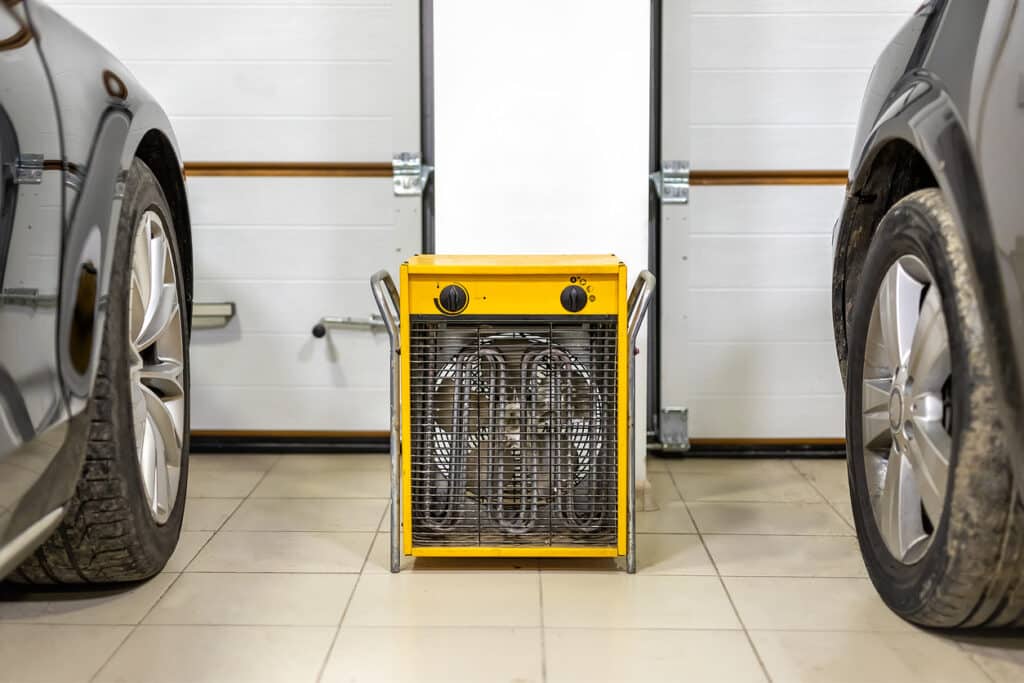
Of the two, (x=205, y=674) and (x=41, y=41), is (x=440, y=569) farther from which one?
(x=41, y=41)

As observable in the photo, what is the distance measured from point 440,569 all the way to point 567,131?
4.43 ft

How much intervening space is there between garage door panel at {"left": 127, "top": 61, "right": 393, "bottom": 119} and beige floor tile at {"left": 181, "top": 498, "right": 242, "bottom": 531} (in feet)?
4.67

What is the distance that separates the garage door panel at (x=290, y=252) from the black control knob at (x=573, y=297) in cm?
151

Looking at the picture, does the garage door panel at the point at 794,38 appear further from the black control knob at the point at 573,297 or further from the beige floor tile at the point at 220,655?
the beige floor tile at the point at 220,655

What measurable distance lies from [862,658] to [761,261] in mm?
2050

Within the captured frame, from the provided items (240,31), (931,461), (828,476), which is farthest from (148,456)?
(828,476)

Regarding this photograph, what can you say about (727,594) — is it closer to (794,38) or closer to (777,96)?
(777,96)

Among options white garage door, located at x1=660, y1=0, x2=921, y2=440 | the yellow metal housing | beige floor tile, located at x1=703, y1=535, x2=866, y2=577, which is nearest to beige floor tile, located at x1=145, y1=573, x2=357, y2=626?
the yellow metal housing

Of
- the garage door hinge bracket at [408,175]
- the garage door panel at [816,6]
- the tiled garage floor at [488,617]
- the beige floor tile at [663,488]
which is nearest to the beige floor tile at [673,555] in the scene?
the tiled garage floor at [488,617]

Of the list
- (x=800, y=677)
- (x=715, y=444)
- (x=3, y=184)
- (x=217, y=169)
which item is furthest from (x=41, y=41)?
(x=715, y=444)

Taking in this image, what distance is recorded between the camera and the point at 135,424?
88.5 inches

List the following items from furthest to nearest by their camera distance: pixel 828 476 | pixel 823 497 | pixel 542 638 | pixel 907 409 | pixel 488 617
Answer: pixel 828 476
pixel 823 497
pixel 488 617
pixel 542 638
pixel 907 409

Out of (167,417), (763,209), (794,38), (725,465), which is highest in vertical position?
(794,38)

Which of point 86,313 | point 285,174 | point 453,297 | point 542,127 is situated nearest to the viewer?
point 86,313
